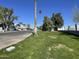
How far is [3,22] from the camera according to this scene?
110375mm

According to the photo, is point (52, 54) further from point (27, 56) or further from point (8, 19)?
point (8, 19)

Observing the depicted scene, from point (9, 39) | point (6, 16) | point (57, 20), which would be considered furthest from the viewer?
point (6, 16)

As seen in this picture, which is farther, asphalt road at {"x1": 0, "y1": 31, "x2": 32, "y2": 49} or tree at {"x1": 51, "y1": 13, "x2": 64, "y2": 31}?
tree at {"x1": 51, "y1": 13, "x2": 64, "y2": 31}

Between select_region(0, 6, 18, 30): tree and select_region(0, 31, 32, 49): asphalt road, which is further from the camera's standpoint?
select_region(0, 6, 18, 30): tree

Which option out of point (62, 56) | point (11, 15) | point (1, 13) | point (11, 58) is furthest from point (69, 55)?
point (11, 15)

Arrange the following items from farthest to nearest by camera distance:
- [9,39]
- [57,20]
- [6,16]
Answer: [6,16]
[57,20]
[9,39]

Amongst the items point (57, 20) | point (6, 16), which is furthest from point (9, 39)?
point (6, 16)

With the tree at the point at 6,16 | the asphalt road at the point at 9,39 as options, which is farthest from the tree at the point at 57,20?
the asphalt road at the point at 9,39

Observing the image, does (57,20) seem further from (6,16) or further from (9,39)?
(9,39)

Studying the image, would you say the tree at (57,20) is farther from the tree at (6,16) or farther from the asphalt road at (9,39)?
the asphalt road at (9,39)

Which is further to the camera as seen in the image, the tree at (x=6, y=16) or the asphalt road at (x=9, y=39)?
the tree at (x=6, y=16)

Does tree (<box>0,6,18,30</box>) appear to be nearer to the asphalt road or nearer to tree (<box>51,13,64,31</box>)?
tree (<box>51,13,64,31</box>)

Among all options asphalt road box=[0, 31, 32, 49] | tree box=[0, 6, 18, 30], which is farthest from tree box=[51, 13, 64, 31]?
asphalt road box=[0, 31, 32, 49]

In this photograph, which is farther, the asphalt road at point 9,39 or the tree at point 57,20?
the tree at point 57,20
